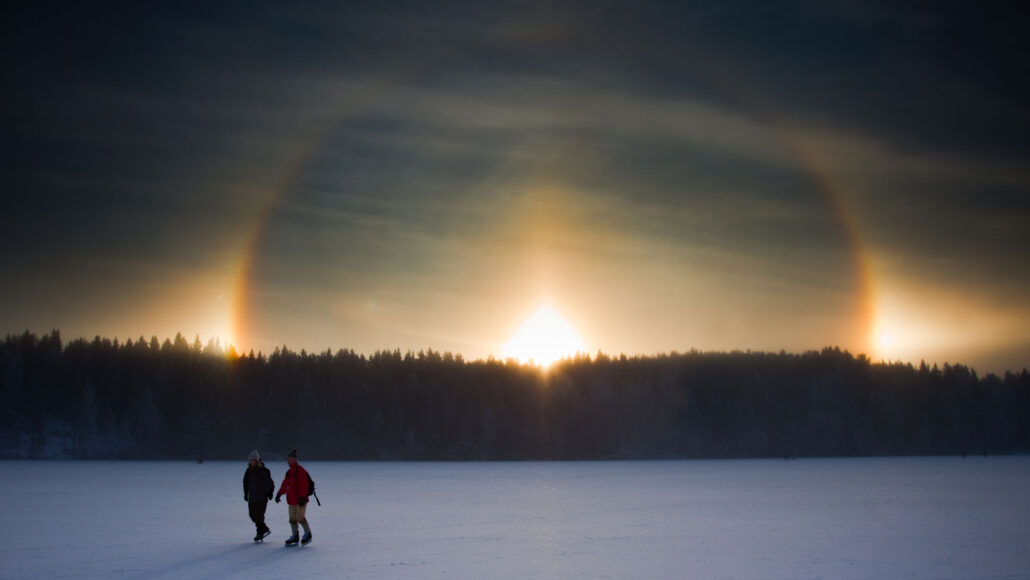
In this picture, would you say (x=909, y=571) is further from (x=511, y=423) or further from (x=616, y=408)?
(x=616, y=408)

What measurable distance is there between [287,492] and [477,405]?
471 feet

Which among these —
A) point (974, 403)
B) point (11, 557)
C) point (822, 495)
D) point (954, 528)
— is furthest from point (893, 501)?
point (974, 403)

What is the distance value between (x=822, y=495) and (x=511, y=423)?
12148 cm

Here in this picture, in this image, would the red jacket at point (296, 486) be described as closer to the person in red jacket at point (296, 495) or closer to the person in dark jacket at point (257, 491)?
the person in red jacket at point (296, 495)

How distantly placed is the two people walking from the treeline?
438 feet

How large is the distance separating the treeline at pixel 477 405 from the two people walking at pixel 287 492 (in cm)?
13346

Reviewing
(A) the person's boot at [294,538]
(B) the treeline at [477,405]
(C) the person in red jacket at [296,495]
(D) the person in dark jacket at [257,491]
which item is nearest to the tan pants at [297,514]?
(C) the person in red jacket at [296,495]

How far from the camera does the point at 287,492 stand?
68.2 ft

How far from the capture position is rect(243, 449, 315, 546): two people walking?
20656mm

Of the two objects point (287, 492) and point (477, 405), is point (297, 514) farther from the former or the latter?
point (477, 405)

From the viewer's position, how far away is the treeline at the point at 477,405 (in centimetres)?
14838

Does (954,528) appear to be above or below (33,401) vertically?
below

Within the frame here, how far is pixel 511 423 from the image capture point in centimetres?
15888

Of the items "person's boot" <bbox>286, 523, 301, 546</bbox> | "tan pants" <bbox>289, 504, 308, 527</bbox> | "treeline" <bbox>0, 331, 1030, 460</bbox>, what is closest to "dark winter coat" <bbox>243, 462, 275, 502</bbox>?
"tan pants" <bbox>289, 504, 308, 527</bbox>
